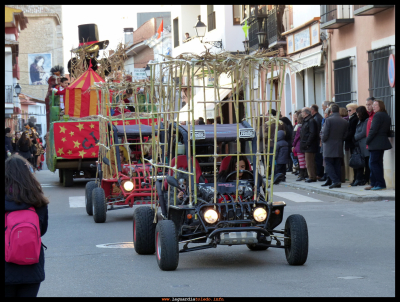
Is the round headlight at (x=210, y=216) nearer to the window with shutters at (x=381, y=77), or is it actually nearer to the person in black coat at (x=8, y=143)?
the window with shutters at (x=381, y=77)

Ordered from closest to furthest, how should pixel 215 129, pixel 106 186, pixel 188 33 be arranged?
pixel 215 129 < pixel 106 186 < pixel 188 33

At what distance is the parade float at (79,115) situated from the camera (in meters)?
18.9

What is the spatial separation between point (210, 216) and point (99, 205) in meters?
4.53

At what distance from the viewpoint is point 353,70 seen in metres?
→ 18.8

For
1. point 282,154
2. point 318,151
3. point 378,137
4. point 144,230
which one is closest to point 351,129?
point 378,137

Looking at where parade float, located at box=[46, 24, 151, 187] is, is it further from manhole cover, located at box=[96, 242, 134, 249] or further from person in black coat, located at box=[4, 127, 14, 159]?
manhole cover, located at box=[96, 242, 134, 249]

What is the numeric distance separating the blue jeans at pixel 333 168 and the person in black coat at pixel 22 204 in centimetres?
1197

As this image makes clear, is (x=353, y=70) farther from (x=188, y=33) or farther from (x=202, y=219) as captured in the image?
(x=188, y=33)

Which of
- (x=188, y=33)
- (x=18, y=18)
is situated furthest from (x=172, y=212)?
(x=18, y=18)

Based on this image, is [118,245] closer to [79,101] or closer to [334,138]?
[334,138]

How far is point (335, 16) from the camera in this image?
1975 centimetres

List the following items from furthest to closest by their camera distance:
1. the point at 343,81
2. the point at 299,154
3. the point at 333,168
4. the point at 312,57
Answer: the point at 312,57, the point at 343,81, the point at 299,154, the point at 333,168

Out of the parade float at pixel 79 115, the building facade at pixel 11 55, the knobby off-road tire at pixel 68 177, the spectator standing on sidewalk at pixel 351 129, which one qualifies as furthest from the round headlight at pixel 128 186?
the building facade at pixel 11 55

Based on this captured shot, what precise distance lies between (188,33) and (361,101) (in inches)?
899
